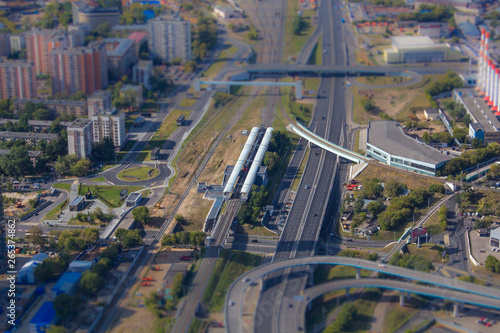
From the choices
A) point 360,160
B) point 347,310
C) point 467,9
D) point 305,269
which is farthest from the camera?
point 467,9

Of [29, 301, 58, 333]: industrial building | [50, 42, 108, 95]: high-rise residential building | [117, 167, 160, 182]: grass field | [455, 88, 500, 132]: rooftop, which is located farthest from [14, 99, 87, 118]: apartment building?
[455, 88, 500, 132]: rooftop

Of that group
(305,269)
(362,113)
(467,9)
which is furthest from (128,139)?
(467,9)

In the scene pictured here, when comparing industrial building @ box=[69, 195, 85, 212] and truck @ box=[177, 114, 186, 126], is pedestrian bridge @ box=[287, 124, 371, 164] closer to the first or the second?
truck @ box=[177, 114, 186, 126]

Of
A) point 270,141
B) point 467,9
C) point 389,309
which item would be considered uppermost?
point 467,9

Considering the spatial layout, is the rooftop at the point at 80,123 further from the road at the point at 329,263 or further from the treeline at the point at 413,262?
the treeline at the point at 413,262

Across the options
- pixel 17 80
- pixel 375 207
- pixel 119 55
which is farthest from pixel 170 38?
pixel 375 207

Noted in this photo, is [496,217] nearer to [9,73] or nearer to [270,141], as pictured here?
[270,141]

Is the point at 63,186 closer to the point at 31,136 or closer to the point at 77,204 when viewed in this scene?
the point at 77,204
